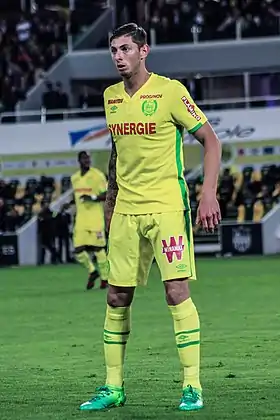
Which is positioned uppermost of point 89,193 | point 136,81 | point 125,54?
point 125,54

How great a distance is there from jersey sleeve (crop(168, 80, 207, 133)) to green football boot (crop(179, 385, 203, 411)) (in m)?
1.59

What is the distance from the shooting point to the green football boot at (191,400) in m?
7.33

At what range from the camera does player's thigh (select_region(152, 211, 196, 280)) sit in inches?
296

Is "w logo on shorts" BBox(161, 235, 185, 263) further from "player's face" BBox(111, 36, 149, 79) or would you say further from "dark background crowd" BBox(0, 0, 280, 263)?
"dark background crowd" BBox(0, 0, 280, 263)

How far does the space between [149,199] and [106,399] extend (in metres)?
1.27

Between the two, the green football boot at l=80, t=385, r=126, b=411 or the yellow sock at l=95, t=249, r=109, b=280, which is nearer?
the green football boot at l=80, t=385, r=126, b=411

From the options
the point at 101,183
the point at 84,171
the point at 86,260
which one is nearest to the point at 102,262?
the point at 86,260

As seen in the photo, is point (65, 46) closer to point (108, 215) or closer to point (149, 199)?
point (108, 215)

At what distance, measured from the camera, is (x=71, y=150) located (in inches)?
1380

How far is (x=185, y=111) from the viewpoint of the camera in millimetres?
7543

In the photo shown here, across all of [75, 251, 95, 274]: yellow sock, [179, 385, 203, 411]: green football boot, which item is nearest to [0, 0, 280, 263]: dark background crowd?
[75, 251, 95, 274]: yellow sock

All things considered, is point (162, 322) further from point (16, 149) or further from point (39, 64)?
point (39, 64)

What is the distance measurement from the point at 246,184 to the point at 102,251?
13.9 metres

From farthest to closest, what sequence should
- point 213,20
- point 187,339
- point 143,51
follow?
1. point 213,20
2. point 143,51
3. point 187,339
